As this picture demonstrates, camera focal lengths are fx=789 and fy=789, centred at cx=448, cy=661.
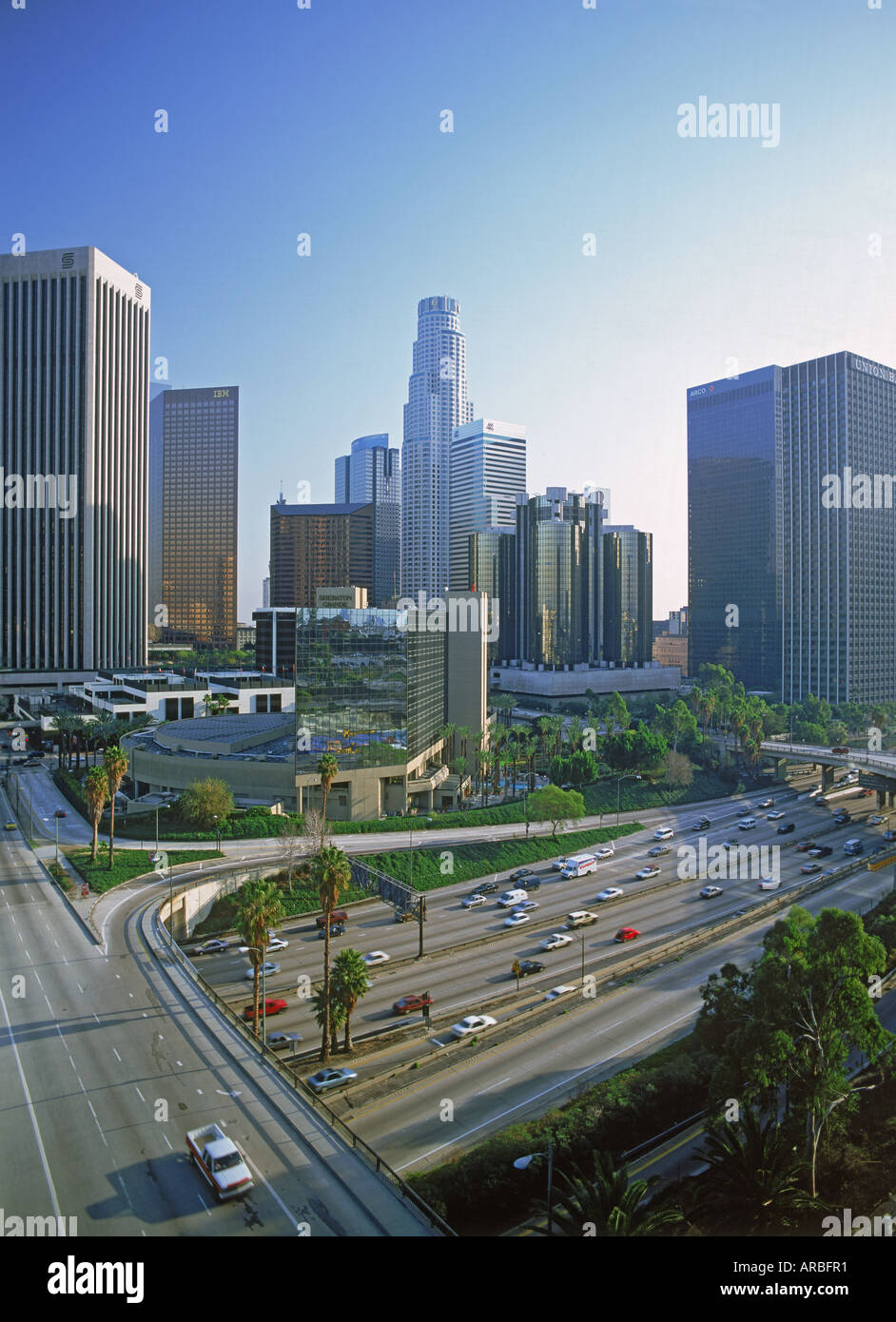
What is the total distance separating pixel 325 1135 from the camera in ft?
75.6

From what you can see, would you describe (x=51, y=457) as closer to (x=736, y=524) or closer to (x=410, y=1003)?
(x=736, y=524)

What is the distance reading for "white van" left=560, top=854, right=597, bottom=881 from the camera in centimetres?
5794

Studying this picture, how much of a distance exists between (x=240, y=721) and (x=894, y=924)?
66.8 meters

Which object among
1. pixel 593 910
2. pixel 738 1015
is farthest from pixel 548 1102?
pixel 593 910

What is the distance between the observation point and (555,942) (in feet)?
147

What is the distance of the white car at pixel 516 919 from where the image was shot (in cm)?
4800

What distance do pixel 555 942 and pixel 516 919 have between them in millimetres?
4249

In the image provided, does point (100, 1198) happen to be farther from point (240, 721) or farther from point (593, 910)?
point (240, 721)

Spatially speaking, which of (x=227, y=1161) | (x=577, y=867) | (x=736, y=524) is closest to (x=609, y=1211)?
(x=227, y=1161)

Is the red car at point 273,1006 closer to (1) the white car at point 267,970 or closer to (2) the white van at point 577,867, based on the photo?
(1) the white car at point 267,970

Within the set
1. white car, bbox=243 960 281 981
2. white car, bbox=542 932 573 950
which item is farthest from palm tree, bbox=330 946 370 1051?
white car, bbox=542 932 573 950

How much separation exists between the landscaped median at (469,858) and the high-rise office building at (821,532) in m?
94.0
